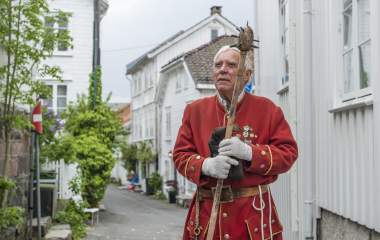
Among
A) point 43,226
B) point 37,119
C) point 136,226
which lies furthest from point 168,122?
point 37,119

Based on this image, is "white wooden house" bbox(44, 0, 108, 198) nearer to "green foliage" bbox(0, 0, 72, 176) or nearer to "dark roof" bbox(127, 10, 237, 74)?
"dark roof" bbox(127, 10, 237, 74)

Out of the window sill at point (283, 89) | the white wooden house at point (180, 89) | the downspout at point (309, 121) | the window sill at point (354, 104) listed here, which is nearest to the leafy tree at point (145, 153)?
the white wooden house at point (180, 89)

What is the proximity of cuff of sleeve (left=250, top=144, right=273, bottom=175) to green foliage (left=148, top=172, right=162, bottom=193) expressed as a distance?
32.0 meters

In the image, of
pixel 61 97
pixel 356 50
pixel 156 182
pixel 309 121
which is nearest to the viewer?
pixel 356 50

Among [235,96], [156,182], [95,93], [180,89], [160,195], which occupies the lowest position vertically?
[160,195]

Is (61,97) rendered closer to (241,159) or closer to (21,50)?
(21,50)

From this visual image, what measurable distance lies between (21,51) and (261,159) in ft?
16.1

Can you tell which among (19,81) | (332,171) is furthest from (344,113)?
(19,81)

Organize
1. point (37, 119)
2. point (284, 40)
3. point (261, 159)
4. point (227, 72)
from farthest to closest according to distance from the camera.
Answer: point (37, 119), point (284, 40), point (227, 72), point (261, 159)

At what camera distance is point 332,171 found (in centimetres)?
559

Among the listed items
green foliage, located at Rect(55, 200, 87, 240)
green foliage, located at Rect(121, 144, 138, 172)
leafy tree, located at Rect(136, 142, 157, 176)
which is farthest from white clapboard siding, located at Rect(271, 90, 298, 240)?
green foliage, located at Rect(121, 144, 138, 172)

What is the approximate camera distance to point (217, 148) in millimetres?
3520

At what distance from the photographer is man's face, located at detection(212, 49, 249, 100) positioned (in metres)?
3.71

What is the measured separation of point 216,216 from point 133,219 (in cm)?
1705
